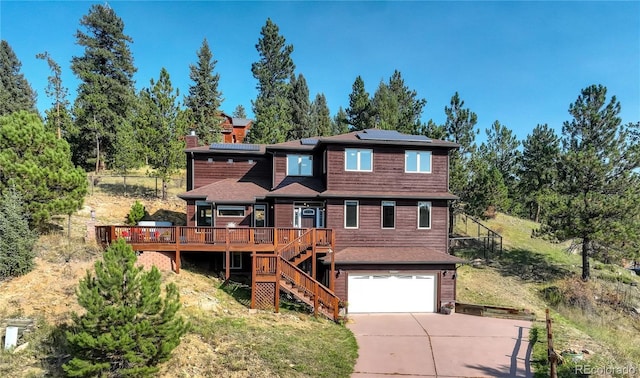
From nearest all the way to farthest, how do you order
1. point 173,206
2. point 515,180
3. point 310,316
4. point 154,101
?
point 310,316, point 154,101, point 173,206, point 515,180

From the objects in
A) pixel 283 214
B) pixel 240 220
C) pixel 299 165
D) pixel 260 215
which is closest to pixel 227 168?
pixel 240 220

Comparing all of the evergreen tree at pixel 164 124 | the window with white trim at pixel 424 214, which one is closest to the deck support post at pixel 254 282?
the window with white trim at pixel 424 214

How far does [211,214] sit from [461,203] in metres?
18.8

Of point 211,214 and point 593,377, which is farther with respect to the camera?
point 211,214

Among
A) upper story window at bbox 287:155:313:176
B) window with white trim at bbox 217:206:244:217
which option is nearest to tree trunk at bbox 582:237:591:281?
upper story window at bbox 287:155:313:176

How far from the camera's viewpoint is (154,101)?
23.3m

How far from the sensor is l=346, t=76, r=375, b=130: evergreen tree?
32.6 m

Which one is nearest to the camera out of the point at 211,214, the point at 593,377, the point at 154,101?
the point at 593,377

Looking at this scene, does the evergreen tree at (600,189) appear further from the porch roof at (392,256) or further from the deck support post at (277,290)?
the deck support post at (277,290)

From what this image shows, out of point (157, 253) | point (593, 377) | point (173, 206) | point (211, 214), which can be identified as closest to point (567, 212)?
point (593, 377)

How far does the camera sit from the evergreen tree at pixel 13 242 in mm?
11655

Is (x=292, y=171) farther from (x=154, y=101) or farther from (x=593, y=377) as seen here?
(x=593, y=377)

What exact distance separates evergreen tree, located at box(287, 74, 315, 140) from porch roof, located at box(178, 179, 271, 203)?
2628cm

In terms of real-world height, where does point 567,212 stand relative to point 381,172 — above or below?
below
